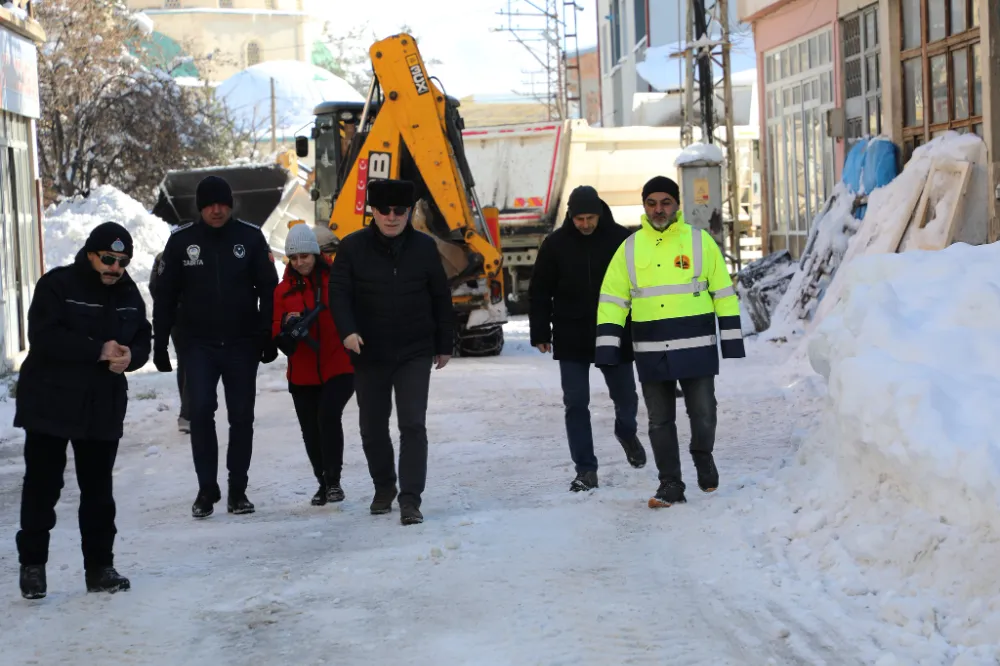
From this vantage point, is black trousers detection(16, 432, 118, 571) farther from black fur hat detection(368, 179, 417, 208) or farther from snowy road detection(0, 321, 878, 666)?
black fur hat detection(368, 179, 417, 208)

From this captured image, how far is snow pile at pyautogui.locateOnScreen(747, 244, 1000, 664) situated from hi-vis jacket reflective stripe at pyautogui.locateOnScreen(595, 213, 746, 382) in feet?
2.12

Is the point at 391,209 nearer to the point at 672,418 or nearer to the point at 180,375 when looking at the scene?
the point at 672,418

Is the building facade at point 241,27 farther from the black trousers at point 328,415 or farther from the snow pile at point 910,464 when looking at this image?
the snow pile at point 910,464

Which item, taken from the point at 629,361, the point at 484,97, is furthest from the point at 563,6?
the point at 629,361

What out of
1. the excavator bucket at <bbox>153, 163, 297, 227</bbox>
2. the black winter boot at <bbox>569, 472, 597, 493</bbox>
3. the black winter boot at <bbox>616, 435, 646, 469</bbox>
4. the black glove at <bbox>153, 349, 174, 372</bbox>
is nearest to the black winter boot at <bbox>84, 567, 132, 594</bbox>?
the black glove at <bbox>153, 349, 174, 372</bbox>

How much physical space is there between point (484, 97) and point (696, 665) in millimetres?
86683

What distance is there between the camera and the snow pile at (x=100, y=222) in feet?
81.5

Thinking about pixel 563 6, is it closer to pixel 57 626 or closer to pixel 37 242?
pixel 37 242

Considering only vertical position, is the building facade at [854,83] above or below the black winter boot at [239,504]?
above

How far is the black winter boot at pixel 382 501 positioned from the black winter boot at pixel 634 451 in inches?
68.2

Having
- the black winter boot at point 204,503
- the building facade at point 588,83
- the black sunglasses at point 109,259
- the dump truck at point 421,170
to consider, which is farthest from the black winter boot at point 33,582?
the building facade at point 588,83

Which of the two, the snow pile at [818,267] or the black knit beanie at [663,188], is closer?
the black knit beanie at [663,188]

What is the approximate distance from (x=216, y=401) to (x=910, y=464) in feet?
13.2

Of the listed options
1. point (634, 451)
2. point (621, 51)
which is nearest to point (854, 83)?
point (634, 451)
